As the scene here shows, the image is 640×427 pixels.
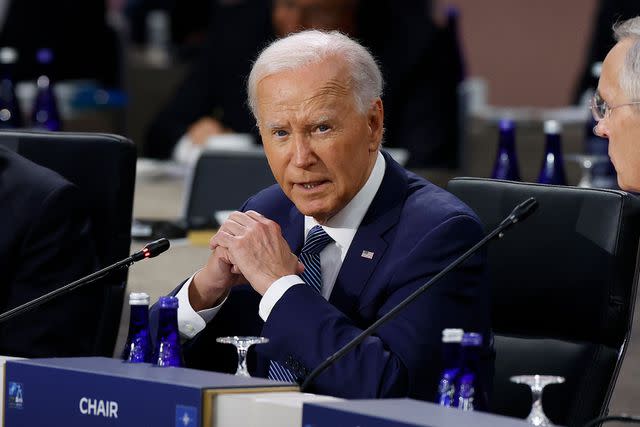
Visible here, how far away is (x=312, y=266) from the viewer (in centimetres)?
232

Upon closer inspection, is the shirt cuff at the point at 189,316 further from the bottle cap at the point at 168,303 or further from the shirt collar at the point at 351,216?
the bottle cap at the point at 168,303

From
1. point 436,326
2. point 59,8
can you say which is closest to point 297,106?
point 436,326

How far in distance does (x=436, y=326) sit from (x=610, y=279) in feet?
1.30

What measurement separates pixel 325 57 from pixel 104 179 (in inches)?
28.4

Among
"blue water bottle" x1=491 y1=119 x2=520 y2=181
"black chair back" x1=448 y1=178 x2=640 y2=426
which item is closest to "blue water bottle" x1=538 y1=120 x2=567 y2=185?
"blue water bottle" x1=491 y1=119 x2=520 y2=181

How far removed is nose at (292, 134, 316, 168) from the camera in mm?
2303

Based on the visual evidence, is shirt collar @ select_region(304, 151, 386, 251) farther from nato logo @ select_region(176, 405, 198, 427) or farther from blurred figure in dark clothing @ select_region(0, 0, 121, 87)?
blurred figure in dark clothing @ select_region(0, 0, 121, 87)

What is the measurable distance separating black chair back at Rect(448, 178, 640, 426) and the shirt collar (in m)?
0.24

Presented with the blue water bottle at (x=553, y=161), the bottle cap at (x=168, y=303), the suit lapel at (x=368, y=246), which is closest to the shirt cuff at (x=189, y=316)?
the suit lapel at (x=368, y=246)

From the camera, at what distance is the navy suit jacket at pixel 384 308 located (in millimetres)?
2086

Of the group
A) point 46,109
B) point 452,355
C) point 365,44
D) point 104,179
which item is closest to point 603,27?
point 365,44

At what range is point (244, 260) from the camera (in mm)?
Answer: 2219

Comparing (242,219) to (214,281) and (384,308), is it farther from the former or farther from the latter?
(384,308)

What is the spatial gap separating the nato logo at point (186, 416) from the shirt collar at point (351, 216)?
0.79 m
